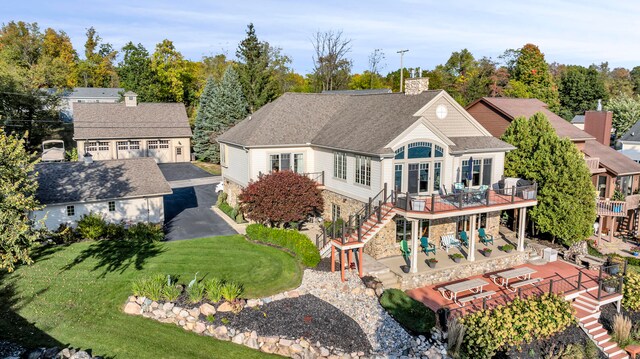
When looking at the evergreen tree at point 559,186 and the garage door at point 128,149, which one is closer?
the evergreen tree at point 559,186

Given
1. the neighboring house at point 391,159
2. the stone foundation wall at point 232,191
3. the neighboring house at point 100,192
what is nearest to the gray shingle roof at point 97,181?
the neighboring house at point 100,192

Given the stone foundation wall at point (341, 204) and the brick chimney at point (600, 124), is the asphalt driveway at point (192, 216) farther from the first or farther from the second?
the brick chimney at point (600, 124)

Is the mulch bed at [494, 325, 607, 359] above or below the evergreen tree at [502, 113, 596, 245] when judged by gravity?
below

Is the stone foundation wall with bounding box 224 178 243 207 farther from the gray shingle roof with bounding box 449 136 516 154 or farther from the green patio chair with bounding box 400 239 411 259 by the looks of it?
the gray shingle roof with bounding box 449 136 516 154

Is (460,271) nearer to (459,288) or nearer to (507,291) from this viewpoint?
(507,291)

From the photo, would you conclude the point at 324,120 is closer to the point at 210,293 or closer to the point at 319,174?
the point at 319,174

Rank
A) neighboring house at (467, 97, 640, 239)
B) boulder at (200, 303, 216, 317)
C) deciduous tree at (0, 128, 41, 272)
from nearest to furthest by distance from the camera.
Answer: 1. deciduous tree at (0, 128, 41, 272)
2. boulder at (200, 303, 216, 317)
3. neighboring house at (467, 97, 640, 239)

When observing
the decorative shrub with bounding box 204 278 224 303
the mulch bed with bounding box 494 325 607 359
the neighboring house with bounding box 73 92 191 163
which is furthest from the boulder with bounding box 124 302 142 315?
the neighboring house with bounding box 73 92 191 163
